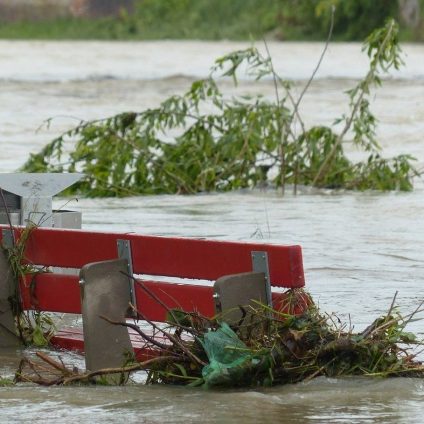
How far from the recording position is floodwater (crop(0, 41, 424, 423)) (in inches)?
218

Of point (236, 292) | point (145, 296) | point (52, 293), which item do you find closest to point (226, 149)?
point (52, 293)

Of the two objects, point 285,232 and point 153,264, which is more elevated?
point 153,264

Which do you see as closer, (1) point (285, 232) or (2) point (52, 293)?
(2) point (52, 293)

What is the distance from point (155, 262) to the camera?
6375 millimetres

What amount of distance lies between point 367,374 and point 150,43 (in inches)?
1953

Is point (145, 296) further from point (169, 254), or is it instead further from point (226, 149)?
point (226, 149)

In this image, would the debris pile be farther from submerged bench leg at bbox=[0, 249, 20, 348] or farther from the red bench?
submerged bench leg at bbox=[0, 249, 20, 348]

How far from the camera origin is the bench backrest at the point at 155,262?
6.00 metres

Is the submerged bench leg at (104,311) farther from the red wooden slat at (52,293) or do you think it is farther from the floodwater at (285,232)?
the red wooden slat at (52,293)

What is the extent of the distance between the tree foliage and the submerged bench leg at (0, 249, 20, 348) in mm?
6877

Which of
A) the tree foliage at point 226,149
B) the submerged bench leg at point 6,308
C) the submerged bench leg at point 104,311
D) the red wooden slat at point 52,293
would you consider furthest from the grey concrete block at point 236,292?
Answer: the tree foliage at point 226,149

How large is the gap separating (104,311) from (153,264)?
30 cm

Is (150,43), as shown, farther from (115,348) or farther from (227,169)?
(115,348)

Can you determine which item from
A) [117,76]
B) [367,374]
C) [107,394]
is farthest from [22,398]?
[117,76]
